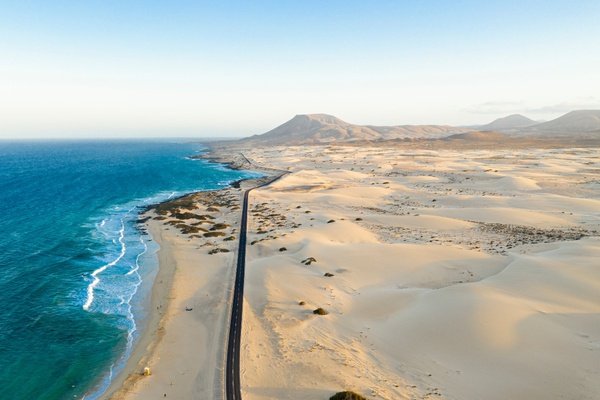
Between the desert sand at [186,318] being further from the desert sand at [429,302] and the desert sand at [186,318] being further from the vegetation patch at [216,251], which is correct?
the desert sand at [429,302]

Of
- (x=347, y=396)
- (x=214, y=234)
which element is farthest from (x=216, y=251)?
(x=347, y=396)

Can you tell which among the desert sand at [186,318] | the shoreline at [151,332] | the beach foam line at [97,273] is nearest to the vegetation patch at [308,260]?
the desert sand at [186,318]

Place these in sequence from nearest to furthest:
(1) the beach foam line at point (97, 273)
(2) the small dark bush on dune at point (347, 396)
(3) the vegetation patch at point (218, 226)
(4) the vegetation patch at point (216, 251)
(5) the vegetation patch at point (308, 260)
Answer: (2) the small dark bush on dune at point (347, 396)
(1) the beach foam line at point (97, 273)
(5) the vegetation patch at point (308, 260)
(4) the vegetation patch at point (216, 251)
(3) the vegetation patch at point (218, 226)

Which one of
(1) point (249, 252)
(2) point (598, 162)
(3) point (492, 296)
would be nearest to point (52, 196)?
(1) point (249, 252)

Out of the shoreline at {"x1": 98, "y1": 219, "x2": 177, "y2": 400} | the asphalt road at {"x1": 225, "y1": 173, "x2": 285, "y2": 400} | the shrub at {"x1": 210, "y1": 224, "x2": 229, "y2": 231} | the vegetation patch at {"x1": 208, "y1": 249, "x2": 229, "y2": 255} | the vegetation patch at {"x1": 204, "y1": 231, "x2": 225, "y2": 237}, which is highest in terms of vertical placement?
the shrub at {"x1": 210, "y1": 224, "x2": 229, "y2": 231}

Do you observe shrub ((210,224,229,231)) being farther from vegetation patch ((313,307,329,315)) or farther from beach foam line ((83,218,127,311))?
vegetation patch ((313,307,329,315))

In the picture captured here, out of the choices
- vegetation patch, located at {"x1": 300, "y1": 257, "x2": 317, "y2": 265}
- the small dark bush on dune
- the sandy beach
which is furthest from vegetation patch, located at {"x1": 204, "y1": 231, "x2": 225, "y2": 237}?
the small dark bush on dune

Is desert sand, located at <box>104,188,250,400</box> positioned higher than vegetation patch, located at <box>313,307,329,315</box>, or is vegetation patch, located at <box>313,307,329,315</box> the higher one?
vegetation patch, located at <box>313,307,329,315</box>
